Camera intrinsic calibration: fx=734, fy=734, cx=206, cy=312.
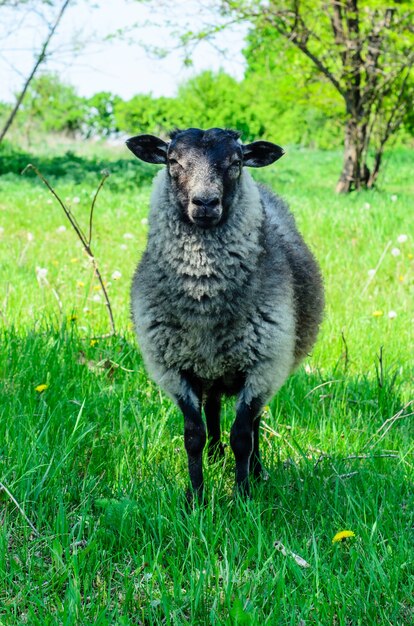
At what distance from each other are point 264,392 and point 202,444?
0.36m

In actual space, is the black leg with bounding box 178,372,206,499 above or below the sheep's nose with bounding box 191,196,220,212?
below

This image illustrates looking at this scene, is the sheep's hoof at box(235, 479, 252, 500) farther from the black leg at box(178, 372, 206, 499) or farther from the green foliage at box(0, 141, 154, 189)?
the green foliage at box(0, 141, 154, 189)

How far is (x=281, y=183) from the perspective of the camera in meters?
17.2

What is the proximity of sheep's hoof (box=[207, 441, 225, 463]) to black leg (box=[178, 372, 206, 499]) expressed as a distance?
0.46 metres

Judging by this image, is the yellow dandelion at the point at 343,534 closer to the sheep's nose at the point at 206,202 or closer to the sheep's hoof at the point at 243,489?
the sheep's hoof at the point at 243,489

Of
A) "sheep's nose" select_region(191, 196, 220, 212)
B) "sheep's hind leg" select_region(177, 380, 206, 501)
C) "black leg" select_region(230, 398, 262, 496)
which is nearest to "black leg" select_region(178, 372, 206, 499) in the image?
"sheep's hind leg" select_region(177, 380, 206, 501)

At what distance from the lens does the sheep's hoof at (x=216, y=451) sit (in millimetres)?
3776

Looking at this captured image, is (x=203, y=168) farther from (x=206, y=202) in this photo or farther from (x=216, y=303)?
(x=216, y=303)

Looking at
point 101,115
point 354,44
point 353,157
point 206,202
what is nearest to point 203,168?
point 206,202

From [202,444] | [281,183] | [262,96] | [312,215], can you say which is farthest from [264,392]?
[262,96]

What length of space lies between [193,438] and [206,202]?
1.05m

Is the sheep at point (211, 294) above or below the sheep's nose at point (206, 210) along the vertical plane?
below

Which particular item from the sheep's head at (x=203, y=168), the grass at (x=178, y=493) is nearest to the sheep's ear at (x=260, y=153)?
the sheep's head at (x=203, y=168)

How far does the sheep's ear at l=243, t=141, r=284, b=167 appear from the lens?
138 inches
